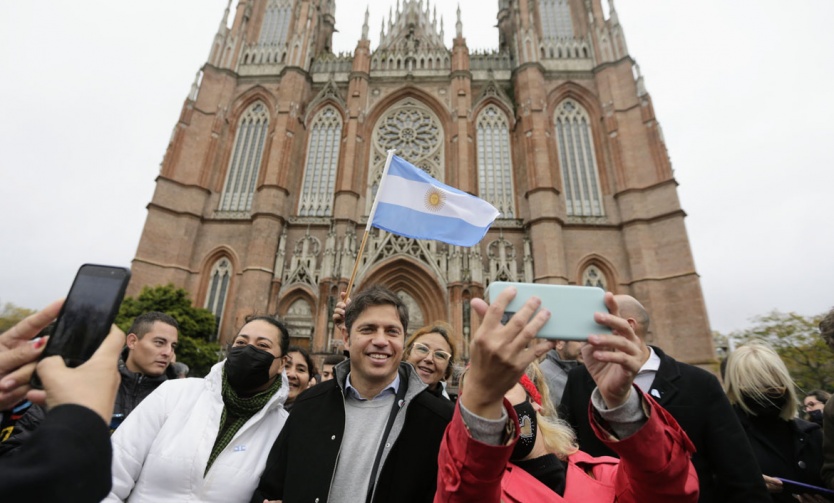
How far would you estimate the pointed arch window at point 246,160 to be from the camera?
59.1ft

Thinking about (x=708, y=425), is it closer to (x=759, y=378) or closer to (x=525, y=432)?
(x=759, y=378)

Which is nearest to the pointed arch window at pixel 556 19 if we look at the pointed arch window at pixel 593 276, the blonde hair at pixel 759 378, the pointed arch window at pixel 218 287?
the pointed arch window at pixel 593 276

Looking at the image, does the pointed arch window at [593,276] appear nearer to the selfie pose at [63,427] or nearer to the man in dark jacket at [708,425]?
the man in dark jacket at [708,425]

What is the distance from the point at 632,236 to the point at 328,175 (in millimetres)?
13606

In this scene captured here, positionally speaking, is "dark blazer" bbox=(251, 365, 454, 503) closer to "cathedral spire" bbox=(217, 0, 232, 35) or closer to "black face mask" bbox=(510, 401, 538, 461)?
"black face mask" bbox=(510, 401, 538, 461)

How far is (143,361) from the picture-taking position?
3.18m

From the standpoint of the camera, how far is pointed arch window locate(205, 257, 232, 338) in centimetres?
1593

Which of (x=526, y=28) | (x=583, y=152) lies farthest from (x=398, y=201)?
(x=526, y=28)

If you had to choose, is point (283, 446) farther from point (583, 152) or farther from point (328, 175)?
point (583, 152)

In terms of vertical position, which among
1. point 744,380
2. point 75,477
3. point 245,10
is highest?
point 245,10

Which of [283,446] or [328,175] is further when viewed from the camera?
[328,175]

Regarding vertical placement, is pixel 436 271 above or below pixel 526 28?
below

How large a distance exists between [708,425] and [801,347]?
28849 mm

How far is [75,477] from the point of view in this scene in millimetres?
811
